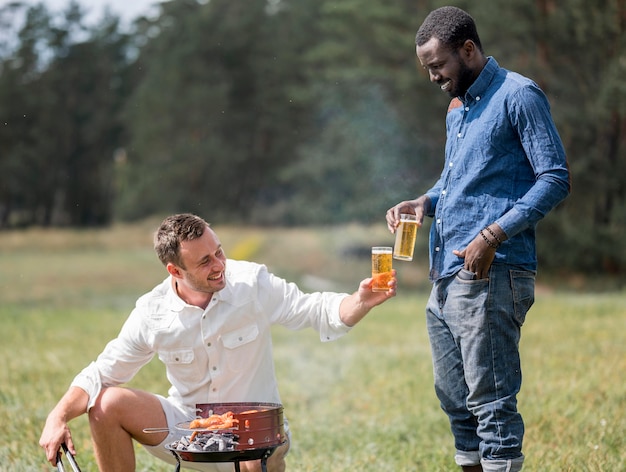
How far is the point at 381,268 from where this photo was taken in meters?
3.69

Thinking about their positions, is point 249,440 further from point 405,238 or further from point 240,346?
point 405,238

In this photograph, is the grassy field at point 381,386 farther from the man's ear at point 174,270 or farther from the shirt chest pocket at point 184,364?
the man's ear at point 174,270

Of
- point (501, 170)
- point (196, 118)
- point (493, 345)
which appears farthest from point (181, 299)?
point (196, 118)

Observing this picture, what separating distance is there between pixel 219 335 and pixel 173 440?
441mm

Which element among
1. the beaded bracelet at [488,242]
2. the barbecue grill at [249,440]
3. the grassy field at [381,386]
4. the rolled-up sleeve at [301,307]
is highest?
the beaded bracelet at [488,242]

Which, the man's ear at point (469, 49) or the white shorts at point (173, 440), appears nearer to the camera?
the man's ear at point (469, 49)

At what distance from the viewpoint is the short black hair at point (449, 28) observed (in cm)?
354

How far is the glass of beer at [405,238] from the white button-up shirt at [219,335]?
37cm

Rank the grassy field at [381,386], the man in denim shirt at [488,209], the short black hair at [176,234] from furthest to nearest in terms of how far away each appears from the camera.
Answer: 1. the grassy field at [381,386]
2. the short black hair at [176,234]
3. the man in denim shirt at [488,209]

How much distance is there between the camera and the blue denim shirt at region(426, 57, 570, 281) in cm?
346

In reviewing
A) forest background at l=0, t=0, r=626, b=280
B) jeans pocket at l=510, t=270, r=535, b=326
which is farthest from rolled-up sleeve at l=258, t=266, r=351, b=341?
forest background at l=0, t=0, r=626, b=280

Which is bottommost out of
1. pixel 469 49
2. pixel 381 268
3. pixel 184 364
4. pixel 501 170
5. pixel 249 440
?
pixel 249 440

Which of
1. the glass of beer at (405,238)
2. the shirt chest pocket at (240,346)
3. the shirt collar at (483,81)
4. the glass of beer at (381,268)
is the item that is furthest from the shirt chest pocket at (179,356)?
the shirt collar at (483,81)

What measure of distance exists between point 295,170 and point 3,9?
980 centimetres
